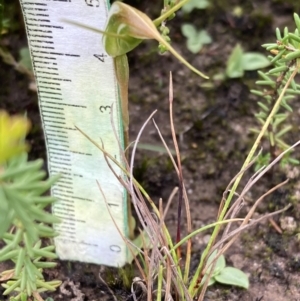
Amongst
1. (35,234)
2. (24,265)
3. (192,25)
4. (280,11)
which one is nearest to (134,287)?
(24,265)

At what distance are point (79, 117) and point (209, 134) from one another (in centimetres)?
42

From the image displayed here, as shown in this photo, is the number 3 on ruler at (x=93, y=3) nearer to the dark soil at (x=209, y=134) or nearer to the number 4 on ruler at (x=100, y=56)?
the number 4 on ruler at (x=100, y=56)

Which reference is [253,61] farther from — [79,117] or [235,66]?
[79,117]

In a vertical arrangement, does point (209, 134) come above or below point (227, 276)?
above

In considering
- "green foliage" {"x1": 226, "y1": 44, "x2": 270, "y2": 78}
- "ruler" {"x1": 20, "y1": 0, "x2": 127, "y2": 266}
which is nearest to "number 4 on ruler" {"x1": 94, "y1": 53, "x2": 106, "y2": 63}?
"ruler" {"x1": 20, "y1": 0, "x2": 127, "y2": 266}

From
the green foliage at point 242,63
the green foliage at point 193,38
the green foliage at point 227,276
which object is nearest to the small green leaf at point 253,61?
the green foliage at point 242,63

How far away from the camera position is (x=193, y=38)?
1.26 metres

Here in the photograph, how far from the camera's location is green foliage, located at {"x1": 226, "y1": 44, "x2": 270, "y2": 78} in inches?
46.3

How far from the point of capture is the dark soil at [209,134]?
875 mm

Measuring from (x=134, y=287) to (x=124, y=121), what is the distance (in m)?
0.29

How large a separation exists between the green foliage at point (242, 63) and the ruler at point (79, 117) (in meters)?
0.51

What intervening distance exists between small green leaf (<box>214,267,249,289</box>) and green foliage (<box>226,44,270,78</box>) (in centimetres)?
52

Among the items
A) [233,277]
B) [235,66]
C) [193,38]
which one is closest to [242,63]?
[235,66]

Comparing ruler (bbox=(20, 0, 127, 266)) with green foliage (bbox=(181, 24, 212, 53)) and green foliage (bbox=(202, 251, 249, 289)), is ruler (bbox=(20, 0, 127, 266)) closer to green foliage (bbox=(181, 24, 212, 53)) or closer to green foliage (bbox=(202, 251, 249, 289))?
green foliage (bbox=(202, 251, 249, 289))
